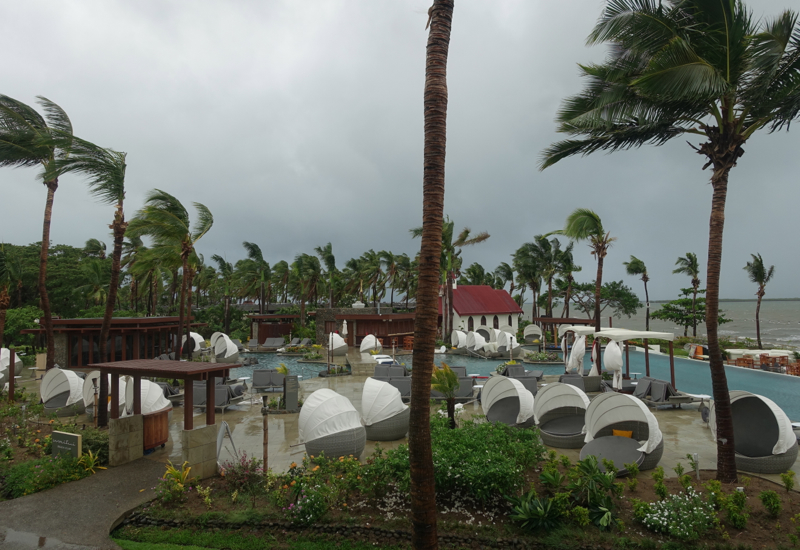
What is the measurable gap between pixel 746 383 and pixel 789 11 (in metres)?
18.6

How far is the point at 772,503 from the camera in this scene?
6344 millimetres

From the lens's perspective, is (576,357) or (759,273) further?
(759,273)

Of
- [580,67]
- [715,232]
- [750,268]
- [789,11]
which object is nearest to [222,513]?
[715,232]

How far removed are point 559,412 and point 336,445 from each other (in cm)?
542

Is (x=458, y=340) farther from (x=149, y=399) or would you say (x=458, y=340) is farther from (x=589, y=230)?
(x=149, y=399)

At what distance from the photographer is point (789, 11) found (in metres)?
6.94

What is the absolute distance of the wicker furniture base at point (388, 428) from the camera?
33.9 ft

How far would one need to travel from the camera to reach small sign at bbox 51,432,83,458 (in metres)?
8.65

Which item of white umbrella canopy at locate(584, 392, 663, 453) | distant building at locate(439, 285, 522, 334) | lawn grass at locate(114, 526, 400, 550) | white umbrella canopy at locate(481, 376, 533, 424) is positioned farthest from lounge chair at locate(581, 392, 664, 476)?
distant building at locate(439, 285, 522, 334)

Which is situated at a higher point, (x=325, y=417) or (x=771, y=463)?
(x=325, y=417)

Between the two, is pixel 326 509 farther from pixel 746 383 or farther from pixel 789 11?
pixel 746 383

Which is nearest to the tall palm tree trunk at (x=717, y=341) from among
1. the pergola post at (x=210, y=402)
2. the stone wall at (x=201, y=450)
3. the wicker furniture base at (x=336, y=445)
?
the wicker furniture base at (x=336, y=445)

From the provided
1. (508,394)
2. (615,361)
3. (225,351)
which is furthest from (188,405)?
(225,351)

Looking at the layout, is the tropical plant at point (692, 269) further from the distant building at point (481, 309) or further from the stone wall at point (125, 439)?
the stone wall at point (125, 439)
